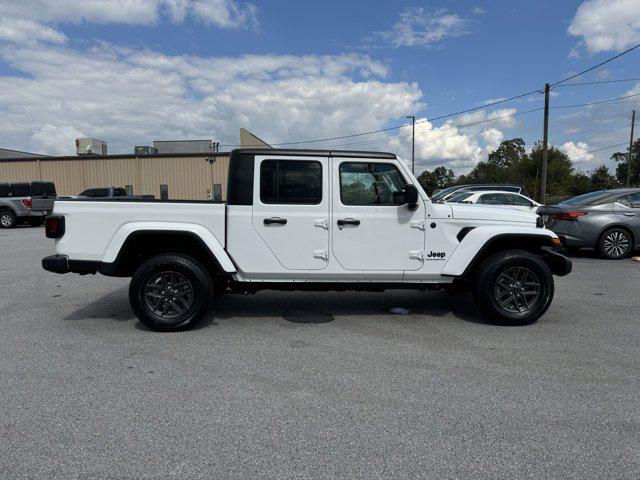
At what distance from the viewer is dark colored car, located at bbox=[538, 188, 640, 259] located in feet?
32.0

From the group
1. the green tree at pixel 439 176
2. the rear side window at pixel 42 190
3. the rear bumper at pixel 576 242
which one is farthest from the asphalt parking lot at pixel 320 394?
the green tree at pixel 439 176

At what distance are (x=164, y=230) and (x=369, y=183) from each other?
2.21 metres

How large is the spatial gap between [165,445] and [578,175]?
67452mm

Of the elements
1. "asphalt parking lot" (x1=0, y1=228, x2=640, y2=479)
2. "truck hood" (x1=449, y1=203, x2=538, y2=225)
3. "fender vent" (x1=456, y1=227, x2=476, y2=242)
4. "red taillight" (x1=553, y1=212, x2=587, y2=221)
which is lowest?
"asphalt parking lot" (x1=0, y1=228, x2=640, y2=479)

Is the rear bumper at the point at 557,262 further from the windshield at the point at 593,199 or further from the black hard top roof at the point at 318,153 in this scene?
the windshield at the point at 593,199

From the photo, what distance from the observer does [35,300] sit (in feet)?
20.9

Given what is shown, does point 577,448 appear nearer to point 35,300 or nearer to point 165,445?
point 165,445

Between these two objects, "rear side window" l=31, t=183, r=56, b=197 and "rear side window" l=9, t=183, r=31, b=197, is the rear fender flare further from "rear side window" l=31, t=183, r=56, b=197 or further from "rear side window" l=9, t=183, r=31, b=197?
"rear side window" l=9, t=183, r=31, b=197

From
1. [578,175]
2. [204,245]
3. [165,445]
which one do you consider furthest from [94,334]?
[578,175]

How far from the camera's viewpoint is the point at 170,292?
16.0 feet

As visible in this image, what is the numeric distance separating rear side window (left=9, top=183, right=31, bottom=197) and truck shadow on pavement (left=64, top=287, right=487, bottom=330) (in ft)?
53.0

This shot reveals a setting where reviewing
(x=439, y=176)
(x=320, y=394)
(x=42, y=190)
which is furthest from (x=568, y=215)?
(x=439, y=176)

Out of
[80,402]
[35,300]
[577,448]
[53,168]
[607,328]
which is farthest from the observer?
[53,168]

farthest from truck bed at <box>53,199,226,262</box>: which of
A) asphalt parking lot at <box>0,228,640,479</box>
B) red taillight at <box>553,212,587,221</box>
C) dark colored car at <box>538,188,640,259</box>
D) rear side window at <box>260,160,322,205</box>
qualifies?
red taillight at <box>553,212,587,221</box>
